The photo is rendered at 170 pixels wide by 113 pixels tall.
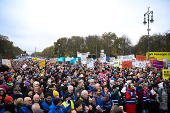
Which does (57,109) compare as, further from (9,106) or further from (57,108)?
(9,106)

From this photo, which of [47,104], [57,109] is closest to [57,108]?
[57,109]

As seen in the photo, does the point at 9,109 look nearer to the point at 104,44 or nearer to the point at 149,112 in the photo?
the point at 149,112

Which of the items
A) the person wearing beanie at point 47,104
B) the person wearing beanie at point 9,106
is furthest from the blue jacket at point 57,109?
the person wearing beanie at point 9,106

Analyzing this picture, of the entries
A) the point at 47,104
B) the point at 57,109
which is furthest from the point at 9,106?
the point at 57,109

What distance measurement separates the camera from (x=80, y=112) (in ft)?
10.4

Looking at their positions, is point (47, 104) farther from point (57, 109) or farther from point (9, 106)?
point (9, 106)

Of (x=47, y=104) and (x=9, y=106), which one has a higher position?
(x=9, y=106)

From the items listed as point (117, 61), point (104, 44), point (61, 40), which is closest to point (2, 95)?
point (117, 61)

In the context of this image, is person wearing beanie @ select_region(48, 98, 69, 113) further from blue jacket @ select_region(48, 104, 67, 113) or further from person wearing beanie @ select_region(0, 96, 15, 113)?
person wearing beanie @ select_region(0, 96, 15, 113)

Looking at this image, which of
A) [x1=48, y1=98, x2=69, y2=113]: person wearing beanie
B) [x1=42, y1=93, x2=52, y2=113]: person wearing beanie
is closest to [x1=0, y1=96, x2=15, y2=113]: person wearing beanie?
[x1=42, y1=93, x2=52, y2=113]: person wearing beanie

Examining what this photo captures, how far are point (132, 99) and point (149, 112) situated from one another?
178cm

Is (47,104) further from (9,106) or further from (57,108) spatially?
(9,106)

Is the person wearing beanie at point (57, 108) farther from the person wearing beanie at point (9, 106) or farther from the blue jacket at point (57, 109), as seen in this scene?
the person wearing beanie at point (9, 106)

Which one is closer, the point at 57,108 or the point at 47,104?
the point at 57,108
